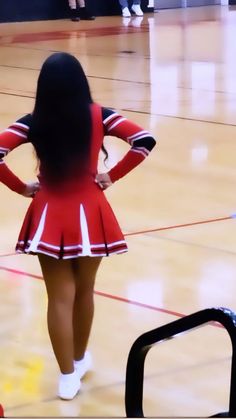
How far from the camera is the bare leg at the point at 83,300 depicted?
314 centimetres

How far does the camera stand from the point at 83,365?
3.40 meters

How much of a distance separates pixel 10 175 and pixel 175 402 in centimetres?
100

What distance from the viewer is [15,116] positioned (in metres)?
8.43

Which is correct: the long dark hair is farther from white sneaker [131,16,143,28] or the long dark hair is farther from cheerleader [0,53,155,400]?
white sneaker [131,16,143,28]

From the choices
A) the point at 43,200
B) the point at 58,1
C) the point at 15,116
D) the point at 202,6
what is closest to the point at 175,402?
the point at 43,200

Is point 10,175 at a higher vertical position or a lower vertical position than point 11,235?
higher

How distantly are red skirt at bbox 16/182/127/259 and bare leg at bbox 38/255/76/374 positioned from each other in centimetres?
7

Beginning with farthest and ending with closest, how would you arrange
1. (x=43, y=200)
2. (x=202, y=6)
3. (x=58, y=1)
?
(x=202, y=6) < (x=58, y=1) < (x=43, y=200)

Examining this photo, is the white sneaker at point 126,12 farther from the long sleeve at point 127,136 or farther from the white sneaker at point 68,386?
the white sneaker at point 68,386

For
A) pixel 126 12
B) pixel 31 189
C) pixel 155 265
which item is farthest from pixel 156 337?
pixel 126 12

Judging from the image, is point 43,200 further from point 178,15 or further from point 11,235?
point 178,15

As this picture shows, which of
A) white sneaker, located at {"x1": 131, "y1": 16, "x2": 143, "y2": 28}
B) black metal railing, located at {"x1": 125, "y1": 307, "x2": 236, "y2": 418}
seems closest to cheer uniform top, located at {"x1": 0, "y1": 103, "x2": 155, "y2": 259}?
black metal railing, located at {"x1": 125, "y1": 307, "x2": 236, "y2": 418}

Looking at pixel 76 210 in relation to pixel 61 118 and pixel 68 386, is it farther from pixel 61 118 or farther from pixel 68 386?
pixel 68 386

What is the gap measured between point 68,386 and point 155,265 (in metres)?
1.41
